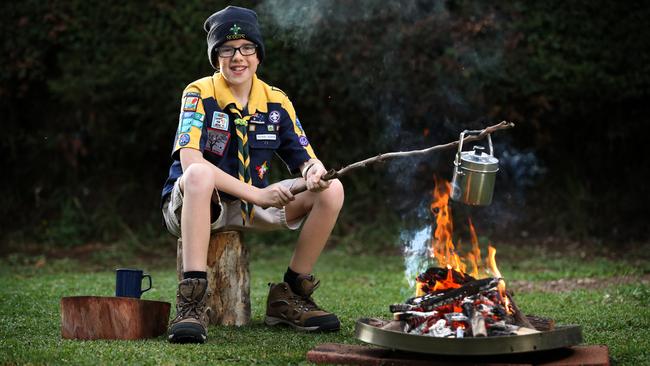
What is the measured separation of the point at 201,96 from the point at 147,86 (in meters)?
4.08

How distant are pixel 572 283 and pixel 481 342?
318 centimetres

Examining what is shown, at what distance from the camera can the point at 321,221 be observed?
165 inches

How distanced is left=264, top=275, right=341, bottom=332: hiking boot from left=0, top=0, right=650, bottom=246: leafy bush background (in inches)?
126

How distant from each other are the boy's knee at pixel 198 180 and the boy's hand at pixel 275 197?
0.24 meters

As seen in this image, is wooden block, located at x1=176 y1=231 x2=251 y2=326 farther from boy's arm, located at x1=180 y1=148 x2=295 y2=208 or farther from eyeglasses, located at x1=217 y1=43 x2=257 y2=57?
eyeglasses, located at x1=217 y1=43 x2=257 y2=57

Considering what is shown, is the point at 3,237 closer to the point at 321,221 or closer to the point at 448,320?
the point at 321,221

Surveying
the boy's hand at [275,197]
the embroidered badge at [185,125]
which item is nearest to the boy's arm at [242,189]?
the boy's hand at [275,197]

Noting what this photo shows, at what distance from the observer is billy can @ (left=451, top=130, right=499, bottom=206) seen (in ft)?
10.8

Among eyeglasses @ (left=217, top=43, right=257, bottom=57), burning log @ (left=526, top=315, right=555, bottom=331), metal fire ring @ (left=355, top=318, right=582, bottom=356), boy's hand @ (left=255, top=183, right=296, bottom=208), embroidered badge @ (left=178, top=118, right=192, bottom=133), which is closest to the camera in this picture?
metal fire ring @ (left=355, top=318, right=582, bottom=356)

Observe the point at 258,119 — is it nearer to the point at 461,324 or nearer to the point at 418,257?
the point at 418,257

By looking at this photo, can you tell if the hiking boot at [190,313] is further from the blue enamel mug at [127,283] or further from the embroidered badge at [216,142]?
the embroidered badge at [216,142]

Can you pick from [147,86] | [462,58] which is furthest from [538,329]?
[147,86]

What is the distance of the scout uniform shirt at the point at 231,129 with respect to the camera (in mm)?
4090

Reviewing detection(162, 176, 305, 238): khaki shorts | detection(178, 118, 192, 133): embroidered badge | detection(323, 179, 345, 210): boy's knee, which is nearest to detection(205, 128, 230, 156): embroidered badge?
detection(178, 118, 192, 133): embroidered badge
